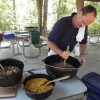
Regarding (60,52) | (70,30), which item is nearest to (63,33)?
(70,30)

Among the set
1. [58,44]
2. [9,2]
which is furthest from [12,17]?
[58,44]

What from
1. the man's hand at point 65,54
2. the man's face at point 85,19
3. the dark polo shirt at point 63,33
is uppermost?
the man's face at point 85,19

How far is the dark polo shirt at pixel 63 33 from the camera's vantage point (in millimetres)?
1621

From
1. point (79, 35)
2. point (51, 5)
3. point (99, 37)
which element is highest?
point (51, 5)

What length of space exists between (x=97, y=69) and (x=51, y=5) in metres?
2.99

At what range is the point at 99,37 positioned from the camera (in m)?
5.77

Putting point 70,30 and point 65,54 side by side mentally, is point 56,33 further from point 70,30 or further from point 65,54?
point 65,54

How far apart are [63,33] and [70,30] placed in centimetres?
7

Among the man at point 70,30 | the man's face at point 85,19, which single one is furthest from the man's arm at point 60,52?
the man's face at point 85,19

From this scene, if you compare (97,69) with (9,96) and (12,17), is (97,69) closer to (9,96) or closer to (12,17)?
(9,96)

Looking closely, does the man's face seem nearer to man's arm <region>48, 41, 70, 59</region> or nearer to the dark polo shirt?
the dark polo shirt

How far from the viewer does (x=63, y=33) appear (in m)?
1.67

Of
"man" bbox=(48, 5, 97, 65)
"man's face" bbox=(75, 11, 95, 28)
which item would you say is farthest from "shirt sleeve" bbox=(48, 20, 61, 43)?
"man's face" bbox=(75, 11, 95, 28)

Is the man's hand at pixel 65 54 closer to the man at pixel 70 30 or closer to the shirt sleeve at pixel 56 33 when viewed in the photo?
the man at pixel 70 30
